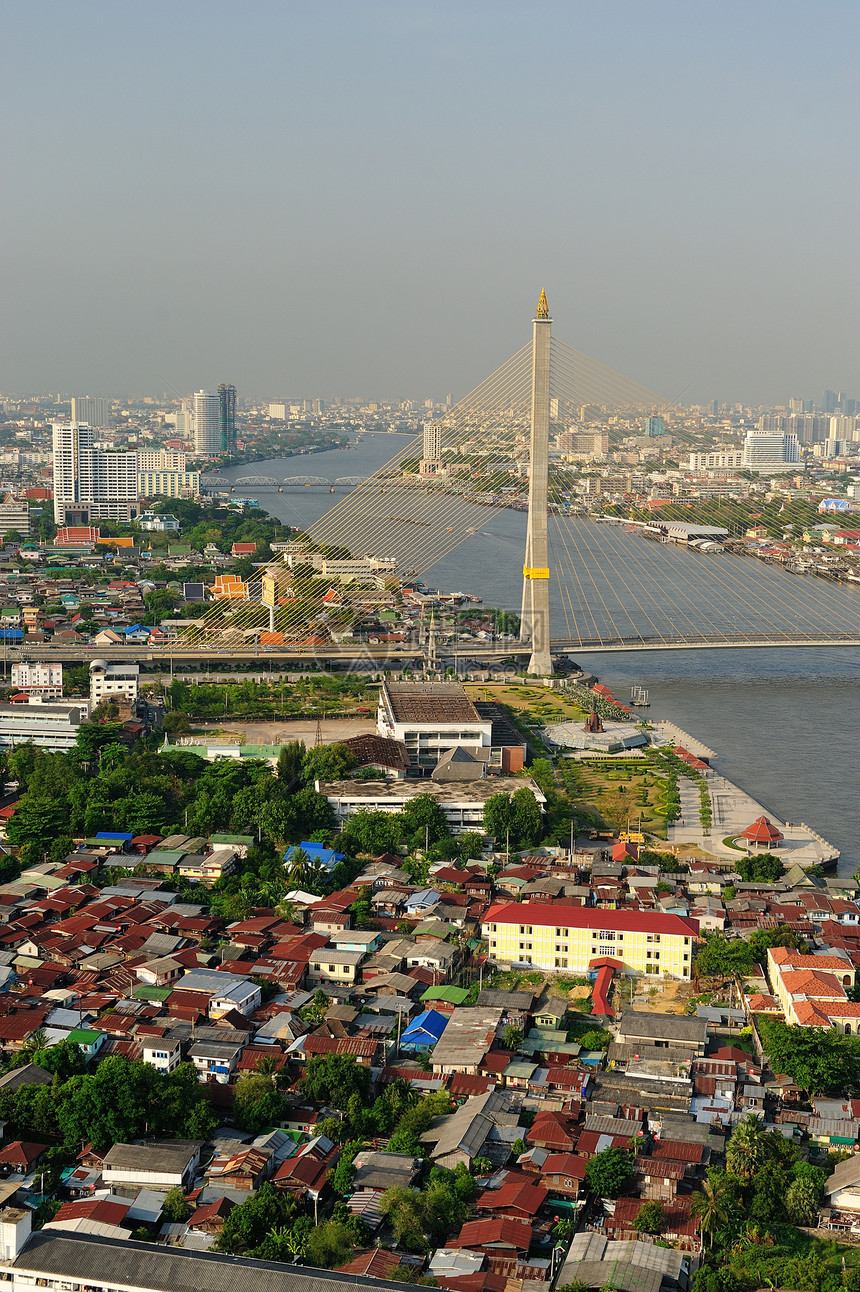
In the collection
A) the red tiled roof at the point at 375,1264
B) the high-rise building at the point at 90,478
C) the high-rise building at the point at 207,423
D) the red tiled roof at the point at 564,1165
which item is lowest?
the red tiled roof at the point at 375,1264

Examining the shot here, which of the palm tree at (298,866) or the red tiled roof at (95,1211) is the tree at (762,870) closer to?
the palm tree at (298,866)

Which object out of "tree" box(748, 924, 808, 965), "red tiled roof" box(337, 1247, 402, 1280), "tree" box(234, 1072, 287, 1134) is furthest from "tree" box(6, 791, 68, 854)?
"red tiled roof" box(337, 1247, 402, 1280)

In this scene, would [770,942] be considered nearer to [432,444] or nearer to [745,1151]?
[745,1151]

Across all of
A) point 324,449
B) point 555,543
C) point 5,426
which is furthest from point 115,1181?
point 5,426

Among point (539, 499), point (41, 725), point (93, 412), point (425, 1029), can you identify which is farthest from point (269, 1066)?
point (93, 412)

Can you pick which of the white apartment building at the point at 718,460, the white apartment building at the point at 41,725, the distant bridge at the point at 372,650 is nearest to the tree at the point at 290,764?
the white apartment building at the point at 41,725

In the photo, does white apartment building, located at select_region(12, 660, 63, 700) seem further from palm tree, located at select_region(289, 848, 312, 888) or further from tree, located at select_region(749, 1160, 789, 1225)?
tree, located at select_region(749, 1160, 789, 1225)
